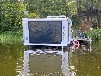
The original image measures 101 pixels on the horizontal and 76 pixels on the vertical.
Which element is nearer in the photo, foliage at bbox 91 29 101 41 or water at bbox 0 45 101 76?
water at bbox 0 45 101 76

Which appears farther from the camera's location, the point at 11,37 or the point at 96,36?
the point at 96,36

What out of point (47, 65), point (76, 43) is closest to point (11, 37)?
point (76, 43)

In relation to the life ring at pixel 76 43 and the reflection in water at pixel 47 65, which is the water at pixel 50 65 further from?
the life ring at pixel 76 43

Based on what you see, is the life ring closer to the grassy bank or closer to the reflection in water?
the grassy bank

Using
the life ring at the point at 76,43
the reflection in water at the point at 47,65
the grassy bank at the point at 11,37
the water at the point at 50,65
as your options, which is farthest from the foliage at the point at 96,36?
the reflection in water at the point at 47,65

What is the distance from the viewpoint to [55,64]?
16.6 m

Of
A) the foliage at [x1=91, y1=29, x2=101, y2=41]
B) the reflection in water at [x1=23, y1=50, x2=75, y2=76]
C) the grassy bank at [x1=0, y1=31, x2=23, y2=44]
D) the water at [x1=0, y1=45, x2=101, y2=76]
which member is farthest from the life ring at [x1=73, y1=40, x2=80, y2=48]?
the reflection in water at [x1=23, y1=50, x2=75, y2=76]

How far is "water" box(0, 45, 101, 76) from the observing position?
14.1 metres

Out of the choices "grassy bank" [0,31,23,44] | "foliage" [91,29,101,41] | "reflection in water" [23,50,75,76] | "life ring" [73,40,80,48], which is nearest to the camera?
"reflection in water" [23,50,75,76]

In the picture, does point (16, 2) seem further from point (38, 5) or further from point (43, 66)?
point (43, 66)

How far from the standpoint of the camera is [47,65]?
1612 cm

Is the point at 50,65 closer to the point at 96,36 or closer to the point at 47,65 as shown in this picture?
the point at 47,65

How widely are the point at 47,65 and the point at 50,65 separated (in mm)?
→ 143

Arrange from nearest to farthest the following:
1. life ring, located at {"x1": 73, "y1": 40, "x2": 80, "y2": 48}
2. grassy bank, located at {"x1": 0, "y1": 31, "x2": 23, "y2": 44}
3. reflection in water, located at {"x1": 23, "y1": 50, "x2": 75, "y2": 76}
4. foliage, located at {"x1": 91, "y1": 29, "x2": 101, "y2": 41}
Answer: reflection in water, located at {"x1": 23, "y1": 50, "x2": 75, "y2": 76} < life ring, located at {"x1": 73, "y1": 40, "x2": 80, "y2": 48} < grassy bank, located at {"x1": 0, "y1": 31, "x2": 23, "y2": 44} < foliage, located at {"x1": 91, "y1": 29, "x2": 101, "y2": 41}
